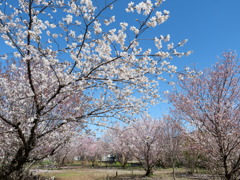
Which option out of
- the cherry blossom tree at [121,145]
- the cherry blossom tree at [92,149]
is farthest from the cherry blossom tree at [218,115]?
the cherry blossom tree at [92,149]

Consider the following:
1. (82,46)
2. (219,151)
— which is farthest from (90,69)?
(219,151)

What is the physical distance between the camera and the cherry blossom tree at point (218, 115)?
678 centimetres

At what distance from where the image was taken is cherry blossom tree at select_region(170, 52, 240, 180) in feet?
22.2

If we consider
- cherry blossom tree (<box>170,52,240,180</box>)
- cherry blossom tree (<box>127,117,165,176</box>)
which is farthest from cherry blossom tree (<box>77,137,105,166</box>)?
cherry blossom tree (<box>170,52,240,180</box>)

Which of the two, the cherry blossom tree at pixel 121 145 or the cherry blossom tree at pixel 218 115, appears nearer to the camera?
the cherry blossom tree at pixel 218 115

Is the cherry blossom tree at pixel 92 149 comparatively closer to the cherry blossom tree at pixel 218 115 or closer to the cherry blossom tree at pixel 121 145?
the cherry blossom tree at pixel 121 145

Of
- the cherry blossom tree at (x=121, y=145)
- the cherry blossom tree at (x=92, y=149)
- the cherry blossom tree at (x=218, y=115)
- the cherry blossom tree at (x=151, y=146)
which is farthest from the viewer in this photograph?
the cherry blossom tree at (x=92, y=149)

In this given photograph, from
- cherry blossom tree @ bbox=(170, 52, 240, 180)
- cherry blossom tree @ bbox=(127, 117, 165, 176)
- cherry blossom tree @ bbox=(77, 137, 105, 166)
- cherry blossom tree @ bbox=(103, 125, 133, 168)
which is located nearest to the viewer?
cherry blossom tree @ bbox=(170, 52, 240, 180)

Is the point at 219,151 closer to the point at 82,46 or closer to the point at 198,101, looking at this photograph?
the point at 198,101

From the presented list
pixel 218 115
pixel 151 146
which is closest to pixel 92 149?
pixel 151 146

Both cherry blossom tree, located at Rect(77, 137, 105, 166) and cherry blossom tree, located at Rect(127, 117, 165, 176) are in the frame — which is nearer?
cherry blossom tree, located at Rect(127, 117, 165, 176)

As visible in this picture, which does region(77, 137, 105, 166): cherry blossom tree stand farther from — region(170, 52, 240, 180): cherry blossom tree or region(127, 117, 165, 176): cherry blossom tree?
region(170, 52, 240, 180): cherry blossom tree

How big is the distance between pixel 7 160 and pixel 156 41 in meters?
6.92

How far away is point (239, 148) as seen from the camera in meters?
7.20
